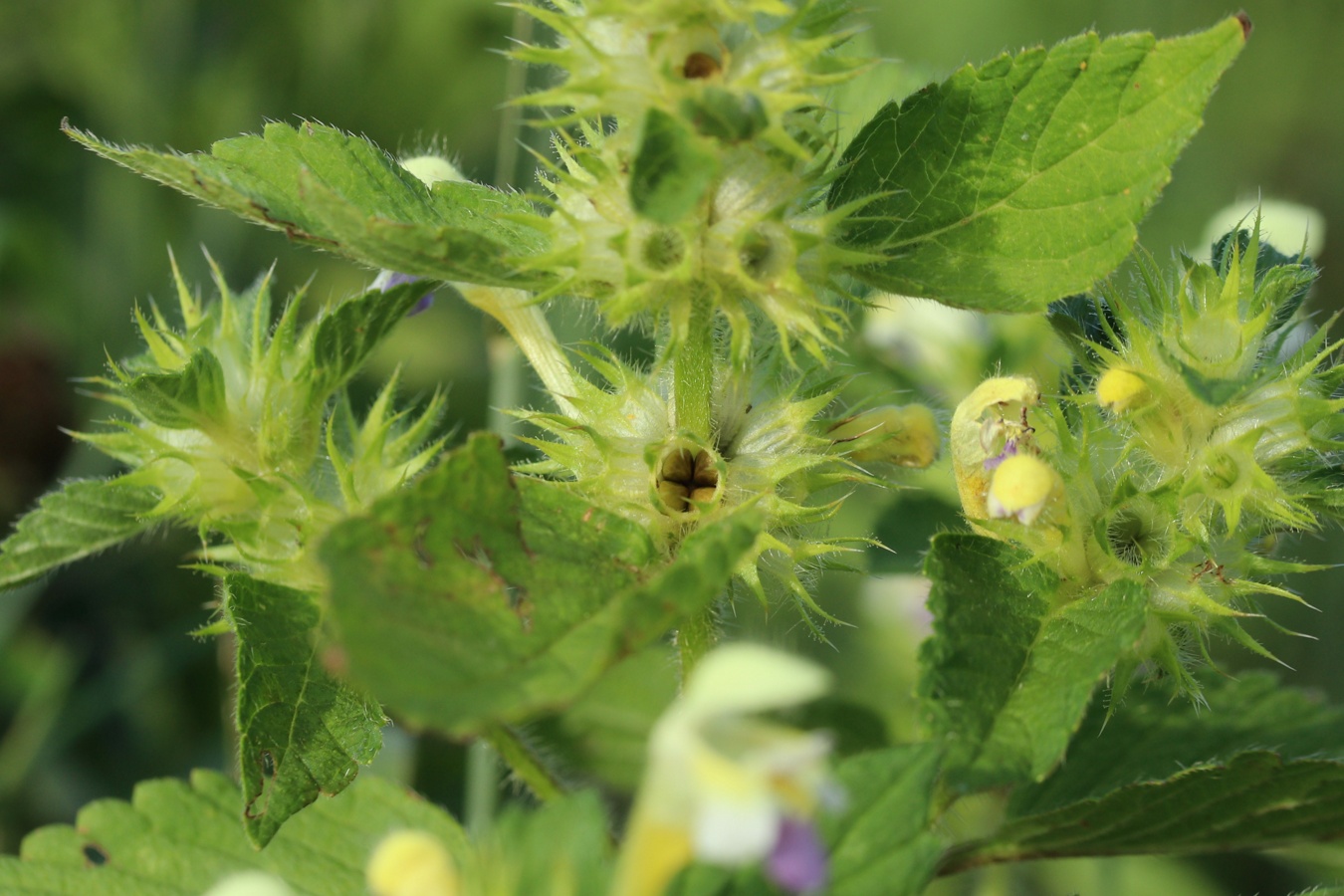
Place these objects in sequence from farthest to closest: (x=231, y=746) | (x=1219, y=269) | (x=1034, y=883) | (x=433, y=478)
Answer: (x=1034, y=883)
(x=231, y=746)
(x=1219, y=269)
(x=433, y=478)

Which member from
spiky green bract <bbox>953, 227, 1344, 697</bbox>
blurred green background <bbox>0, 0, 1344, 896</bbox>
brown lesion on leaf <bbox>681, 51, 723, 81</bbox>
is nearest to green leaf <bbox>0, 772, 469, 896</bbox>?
spiky green bract <bbox>953, 227, 1344, 697</bbox>

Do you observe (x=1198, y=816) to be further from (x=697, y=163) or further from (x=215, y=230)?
(x=215, y=230)

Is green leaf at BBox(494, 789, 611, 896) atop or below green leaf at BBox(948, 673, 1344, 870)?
below

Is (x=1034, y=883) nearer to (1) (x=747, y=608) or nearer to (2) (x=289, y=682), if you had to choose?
(1) (x=747, y=608)

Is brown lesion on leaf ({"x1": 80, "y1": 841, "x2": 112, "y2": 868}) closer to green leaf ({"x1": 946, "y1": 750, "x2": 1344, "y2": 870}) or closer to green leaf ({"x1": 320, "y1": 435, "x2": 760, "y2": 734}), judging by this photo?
green leaf ({"x1": 320, "y1": 435, "x2": 760, "y2": 734})

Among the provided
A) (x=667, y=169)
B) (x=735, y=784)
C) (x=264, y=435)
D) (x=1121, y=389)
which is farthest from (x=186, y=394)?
(x=1121, y=389)

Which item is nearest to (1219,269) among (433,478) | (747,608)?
(433,478)
